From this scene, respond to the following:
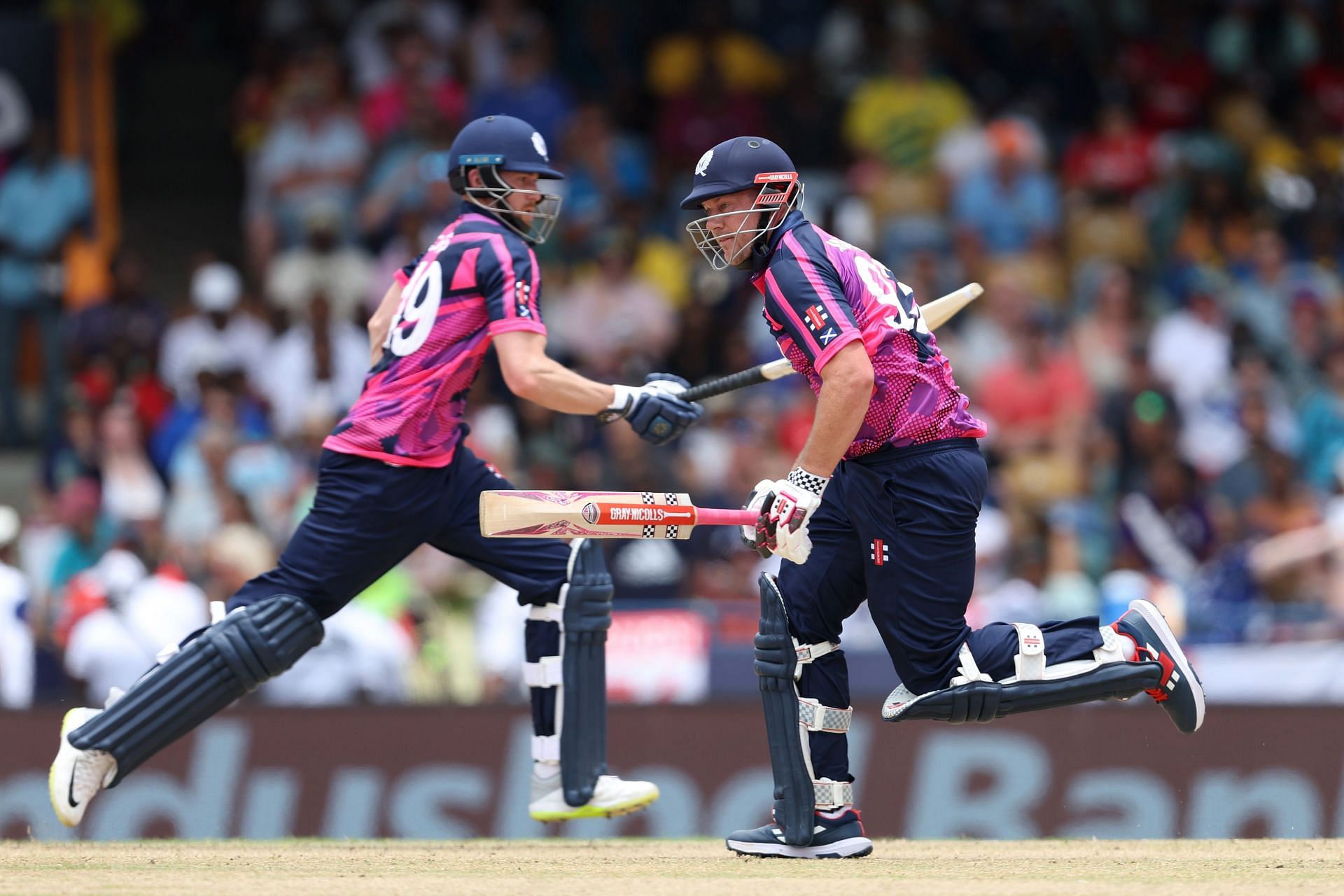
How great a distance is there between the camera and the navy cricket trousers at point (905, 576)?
6.03 m

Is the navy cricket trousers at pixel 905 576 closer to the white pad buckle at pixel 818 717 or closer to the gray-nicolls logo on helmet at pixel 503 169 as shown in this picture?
the white pad buckle at pixel 818 717

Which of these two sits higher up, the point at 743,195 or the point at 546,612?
the point at 743,195

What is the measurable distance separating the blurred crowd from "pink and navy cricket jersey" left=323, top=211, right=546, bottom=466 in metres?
3.30

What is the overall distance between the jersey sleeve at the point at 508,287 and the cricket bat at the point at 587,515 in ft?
1.80

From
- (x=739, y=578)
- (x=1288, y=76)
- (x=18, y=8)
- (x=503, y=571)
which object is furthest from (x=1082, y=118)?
(x=503, y=571)

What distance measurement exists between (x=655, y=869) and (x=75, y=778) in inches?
72.2

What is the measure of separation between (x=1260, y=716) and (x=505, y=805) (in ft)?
10.8

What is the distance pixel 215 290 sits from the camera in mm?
12586

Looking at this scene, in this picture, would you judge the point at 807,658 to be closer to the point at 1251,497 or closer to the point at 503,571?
the point at 503,571

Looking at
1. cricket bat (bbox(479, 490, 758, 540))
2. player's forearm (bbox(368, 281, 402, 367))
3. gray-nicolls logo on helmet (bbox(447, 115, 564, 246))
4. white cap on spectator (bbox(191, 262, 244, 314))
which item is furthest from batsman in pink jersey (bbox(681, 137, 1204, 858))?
white cap on spectator (bbox(191, 262, 244, 314))

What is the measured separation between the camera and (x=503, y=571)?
6656 millimetres

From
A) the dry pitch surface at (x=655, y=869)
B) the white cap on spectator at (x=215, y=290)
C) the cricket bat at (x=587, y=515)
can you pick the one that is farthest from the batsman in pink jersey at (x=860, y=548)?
the white cap on spectator at (x=215, y=290)

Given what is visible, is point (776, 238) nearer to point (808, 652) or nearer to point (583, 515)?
point (583, 515)

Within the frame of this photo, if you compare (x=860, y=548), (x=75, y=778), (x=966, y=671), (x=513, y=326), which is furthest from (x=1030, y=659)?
(x=75, y=778)
